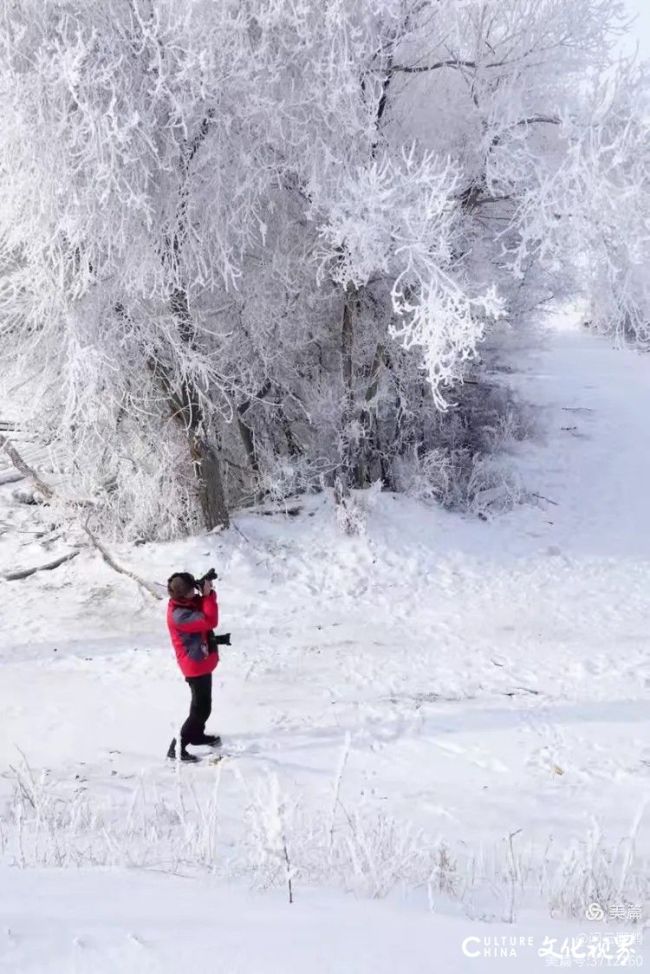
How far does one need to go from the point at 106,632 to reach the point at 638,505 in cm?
904

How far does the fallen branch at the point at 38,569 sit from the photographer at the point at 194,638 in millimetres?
5552

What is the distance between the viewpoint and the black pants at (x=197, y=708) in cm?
614

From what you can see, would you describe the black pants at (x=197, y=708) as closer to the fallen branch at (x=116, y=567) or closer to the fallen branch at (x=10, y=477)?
the fallen branch at (x=116, y=567)

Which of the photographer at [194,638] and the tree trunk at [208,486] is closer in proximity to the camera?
the photographer at [194,638]

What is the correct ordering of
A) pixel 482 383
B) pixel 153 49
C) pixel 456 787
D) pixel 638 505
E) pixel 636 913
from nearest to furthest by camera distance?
pixel 636 913 → pixel 456 787 → pixel 153 49 → pixel 638 505 → pixel 482 383

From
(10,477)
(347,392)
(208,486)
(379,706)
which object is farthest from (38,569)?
(379,706)

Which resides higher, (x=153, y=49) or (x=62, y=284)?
(x=153, y=49)

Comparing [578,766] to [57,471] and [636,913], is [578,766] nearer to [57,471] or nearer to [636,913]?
[636,913]

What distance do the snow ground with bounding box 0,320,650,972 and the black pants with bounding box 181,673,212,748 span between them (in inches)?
12.6

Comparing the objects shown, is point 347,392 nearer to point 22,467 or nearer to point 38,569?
point 22,467

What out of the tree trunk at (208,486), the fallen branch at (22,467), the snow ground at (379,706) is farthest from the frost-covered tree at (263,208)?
the snow ground at (379,706)

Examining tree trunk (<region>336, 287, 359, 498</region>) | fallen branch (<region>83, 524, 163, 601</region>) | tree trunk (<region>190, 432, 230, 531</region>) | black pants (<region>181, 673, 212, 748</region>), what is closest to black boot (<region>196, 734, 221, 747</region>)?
black pants (<region>181, 673, 212, 748</region>)

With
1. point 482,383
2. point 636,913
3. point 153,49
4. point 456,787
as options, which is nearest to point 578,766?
point 456,787

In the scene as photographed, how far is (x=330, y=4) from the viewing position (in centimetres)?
923
